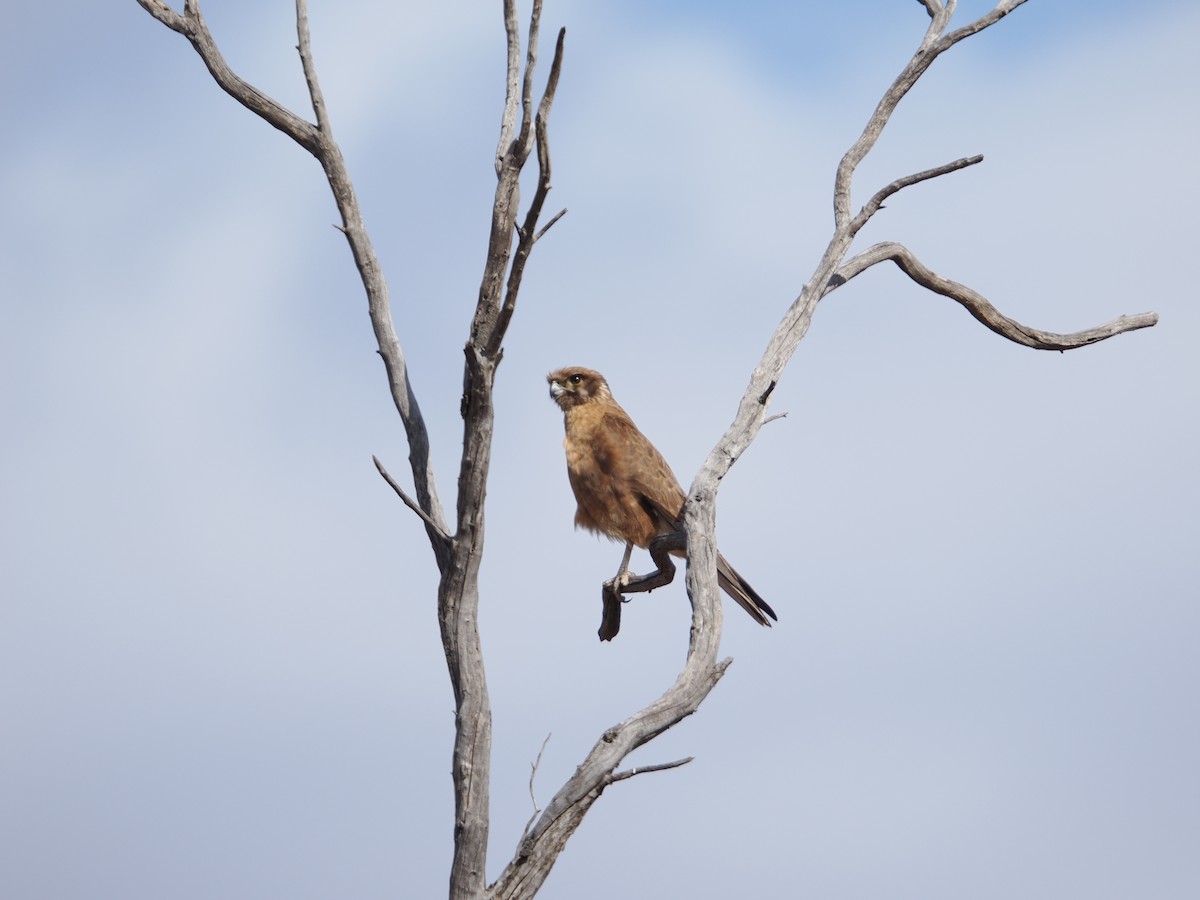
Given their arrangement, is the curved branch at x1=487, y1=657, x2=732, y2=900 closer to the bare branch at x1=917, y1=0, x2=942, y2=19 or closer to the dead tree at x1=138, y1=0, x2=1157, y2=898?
the dead tree at x1=138, y1=0, x2=1157, y2=898

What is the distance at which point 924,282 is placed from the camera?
18.7 feet

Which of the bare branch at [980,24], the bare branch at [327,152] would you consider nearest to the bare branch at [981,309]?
the bare branch at [980,24]

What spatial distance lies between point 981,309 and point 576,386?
83.5 inches

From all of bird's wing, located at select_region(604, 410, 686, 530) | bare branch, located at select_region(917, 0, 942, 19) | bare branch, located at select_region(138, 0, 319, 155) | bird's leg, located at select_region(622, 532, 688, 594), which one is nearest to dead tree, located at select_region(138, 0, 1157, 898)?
bare branch, located at select_region(138, 0, 319, 155)

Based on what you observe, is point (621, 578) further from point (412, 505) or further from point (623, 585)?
point (412, 505)

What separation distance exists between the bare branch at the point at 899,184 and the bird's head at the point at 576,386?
1.81 metres

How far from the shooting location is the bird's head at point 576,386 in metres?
6.67

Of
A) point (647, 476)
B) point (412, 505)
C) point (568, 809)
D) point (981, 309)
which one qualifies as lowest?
point (568, 809)

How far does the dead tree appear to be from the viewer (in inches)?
156

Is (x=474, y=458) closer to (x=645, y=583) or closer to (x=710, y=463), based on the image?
(x=710, y=463)

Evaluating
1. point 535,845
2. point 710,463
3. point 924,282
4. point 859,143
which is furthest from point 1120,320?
point 535,845

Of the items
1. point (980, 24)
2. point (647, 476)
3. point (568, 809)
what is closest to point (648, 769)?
point (568, 809)

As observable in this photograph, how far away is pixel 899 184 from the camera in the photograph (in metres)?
5.43

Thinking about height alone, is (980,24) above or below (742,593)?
above
